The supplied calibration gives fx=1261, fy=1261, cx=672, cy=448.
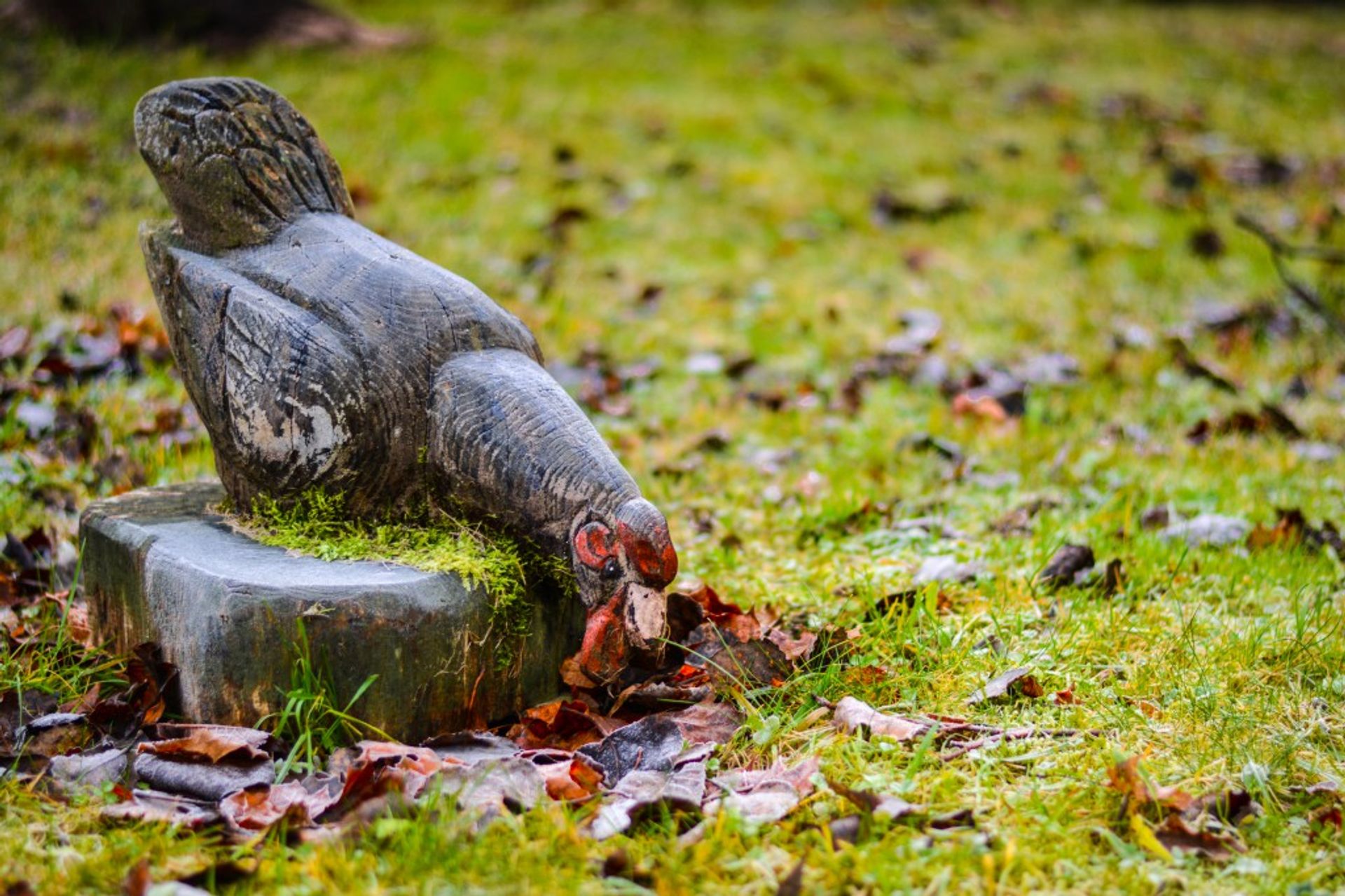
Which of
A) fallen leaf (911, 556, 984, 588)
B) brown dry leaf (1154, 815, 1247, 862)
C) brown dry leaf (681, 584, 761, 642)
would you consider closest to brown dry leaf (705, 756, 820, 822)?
brown dry leaf (681, 584, 761, 642)

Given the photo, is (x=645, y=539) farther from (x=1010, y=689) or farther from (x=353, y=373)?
(x=1010, y=689)

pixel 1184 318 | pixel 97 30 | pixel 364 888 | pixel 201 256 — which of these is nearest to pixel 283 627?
pixel 364 888

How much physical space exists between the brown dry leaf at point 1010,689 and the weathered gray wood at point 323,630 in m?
1.00

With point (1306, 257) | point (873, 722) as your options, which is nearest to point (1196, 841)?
point (873, 722)

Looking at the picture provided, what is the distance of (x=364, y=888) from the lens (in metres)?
2.23

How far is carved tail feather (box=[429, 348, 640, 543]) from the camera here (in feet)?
9.50

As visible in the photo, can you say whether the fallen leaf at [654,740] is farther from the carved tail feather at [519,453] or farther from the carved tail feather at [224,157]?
the carved tail feather at [224,157]

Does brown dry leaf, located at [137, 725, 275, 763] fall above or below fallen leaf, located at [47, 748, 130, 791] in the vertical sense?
above

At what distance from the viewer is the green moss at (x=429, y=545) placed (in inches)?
115

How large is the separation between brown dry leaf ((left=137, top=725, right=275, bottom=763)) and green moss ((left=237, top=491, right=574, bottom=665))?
17.0 inches

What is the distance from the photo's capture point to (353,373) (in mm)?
2939

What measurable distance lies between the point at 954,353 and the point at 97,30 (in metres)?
6.72

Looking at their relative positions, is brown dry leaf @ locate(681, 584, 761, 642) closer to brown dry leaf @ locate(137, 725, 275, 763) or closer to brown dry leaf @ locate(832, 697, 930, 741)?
brown dry leaf @ locate(832, 697, 930, 741)

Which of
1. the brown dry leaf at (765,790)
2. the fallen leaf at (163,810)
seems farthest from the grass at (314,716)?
the brown dry leaf at (765,790)
